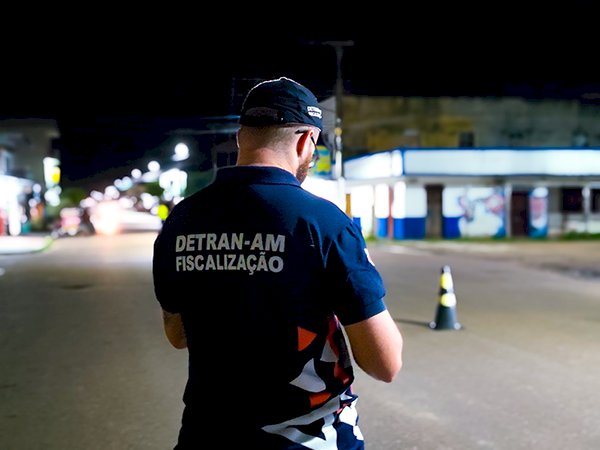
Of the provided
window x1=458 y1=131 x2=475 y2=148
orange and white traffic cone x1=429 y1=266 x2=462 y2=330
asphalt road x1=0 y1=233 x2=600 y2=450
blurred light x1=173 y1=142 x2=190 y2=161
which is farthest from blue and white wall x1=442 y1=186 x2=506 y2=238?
blurred light x1=173 y1=142 x2=190 y2=161

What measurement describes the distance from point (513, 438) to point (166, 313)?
12.1ft

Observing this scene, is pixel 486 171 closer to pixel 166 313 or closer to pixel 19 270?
pixel 19 270

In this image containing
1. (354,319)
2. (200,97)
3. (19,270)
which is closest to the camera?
(354,319)

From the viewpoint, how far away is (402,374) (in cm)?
688

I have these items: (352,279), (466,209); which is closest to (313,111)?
(352,279)

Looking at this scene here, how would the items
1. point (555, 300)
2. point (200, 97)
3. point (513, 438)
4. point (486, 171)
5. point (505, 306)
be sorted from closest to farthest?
1. point (200, 97)
2. point (513, 438)
3. point (505, 306)
4. point (555, 300)
5. point (486, 171)

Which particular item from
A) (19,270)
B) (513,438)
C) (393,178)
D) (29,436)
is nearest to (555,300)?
(513,438)

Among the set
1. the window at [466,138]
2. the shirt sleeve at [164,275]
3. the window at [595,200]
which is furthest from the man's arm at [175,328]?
the window at [466,138]

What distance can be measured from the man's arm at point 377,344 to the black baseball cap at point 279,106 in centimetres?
52

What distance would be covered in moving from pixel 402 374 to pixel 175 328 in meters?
5.16

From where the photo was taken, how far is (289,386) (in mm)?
1667

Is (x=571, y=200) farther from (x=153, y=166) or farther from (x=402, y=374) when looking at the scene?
(x=153, y=166)

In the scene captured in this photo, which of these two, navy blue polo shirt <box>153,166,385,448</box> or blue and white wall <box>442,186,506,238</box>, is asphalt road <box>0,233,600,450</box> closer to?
navy blue polo shirt <box>153,166,385,448</box>

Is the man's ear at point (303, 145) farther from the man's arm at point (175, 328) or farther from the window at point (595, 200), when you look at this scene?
the window at point (595, 200)
